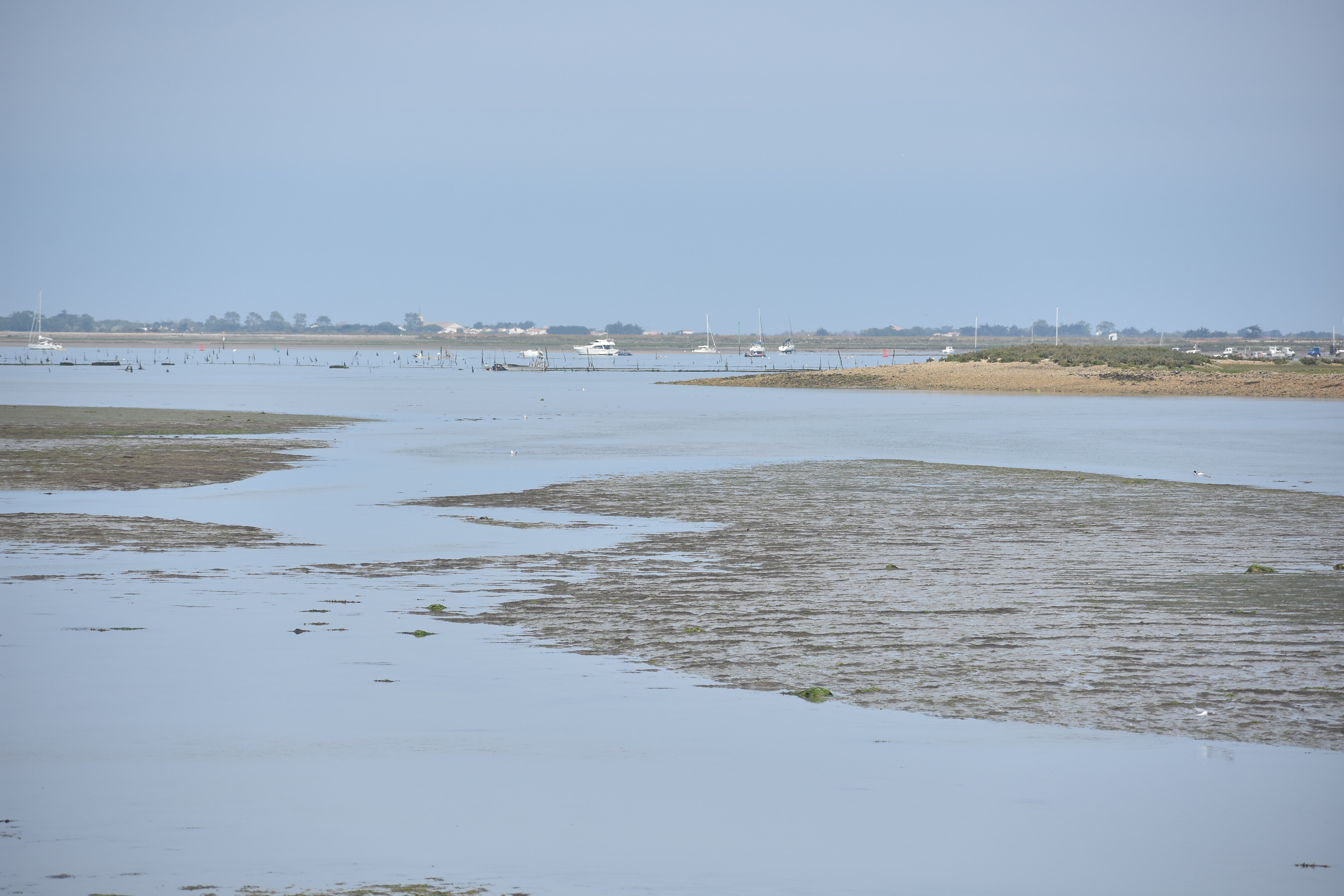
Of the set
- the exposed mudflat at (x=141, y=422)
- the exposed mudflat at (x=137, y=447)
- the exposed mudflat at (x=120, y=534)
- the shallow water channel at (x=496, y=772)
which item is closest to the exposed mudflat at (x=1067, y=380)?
the exposed mudflat at (x=141, y=422)

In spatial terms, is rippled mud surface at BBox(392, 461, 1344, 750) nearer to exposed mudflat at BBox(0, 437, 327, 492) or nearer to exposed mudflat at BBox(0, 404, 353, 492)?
exposed mudflat at BBox(0, 437, 327, 492)

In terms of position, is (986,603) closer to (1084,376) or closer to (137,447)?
(137,447)

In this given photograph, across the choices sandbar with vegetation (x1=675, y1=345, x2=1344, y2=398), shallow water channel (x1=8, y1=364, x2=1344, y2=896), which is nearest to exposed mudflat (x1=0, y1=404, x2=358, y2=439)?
shallow water channel (x1=8, y1=364, x2=1344, y2=896)

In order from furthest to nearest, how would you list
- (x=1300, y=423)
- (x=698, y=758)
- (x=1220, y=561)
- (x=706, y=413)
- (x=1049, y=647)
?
(x=706, y=413), (x=1300, y=423), (x=1220, y=561), (x=1049, y=647), (x=698, y=758)

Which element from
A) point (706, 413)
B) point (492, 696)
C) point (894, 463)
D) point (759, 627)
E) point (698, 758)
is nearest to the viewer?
point (698, 758)

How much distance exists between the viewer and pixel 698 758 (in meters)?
10.2

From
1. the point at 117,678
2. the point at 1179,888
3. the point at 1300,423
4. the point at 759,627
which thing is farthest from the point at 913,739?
the point at 1300,423

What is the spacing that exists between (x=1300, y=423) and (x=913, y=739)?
55.4 m

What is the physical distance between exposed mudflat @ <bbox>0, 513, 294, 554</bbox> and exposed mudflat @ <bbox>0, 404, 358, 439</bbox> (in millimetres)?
19742

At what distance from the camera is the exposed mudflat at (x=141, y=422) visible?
45.8 meters

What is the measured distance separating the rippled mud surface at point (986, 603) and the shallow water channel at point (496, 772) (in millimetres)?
659

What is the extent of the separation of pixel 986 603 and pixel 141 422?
141 feet

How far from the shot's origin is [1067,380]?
344ft

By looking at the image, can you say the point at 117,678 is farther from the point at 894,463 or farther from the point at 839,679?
the point at 894,463
